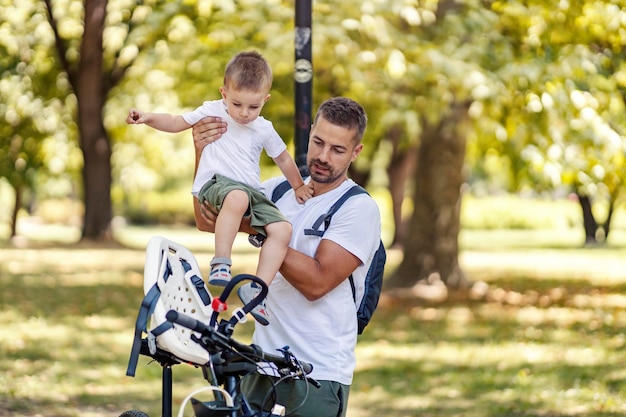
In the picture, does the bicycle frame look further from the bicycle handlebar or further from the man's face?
the man's face

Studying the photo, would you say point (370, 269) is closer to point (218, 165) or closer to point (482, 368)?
point (218, 165)

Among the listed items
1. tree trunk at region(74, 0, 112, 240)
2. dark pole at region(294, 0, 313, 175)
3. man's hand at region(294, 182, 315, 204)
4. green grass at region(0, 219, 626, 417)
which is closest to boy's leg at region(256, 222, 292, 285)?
man's hand at region(294, 182, 315, 204)

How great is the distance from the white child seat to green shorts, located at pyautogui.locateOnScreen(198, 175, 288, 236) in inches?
19.1

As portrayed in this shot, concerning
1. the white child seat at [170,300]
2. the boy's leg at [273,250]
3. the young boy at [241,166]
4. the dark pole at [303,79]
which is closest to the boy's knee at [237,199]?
the young boy at [241,166]

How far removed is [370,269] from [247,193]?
0.57 metres

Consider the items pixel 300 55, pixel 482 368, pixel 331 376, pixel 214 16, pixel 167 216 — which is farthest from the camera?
pixel 167 216

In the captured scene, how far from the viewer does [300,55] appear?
6.10m

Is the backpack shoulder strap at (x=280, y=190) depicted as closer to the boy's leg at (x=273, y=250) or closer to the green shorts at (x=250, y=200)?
the green shorts at (x=250, y=200)

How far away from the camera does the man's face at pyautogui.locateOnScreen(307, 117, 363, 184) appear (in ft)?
12.9

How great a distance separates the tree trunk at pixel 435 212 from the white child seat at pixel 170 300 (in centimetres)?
1423

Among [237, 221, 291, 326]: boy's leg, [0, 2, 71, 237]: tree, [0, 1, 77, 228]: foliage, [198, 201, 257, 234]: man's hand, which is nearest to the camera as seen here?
[237, 221, 291, 326]: boy's leg

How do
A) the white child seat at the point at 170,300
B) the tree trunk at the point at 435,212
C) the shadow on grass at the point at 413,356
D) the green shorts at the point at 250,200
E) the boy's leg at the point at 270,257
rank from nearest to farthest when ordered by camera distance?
the white child seat at the point at 170,300 → the boy's leg at the point at 270,257 → the green shorts at the point at 250,200 → the shadow on grass at the point at 413,356 → the tree trunk at the point at 435,212

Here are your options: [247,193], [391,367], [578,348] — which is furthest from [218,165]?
[578,348]

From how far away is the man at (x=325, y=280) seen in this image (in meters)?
3.93
